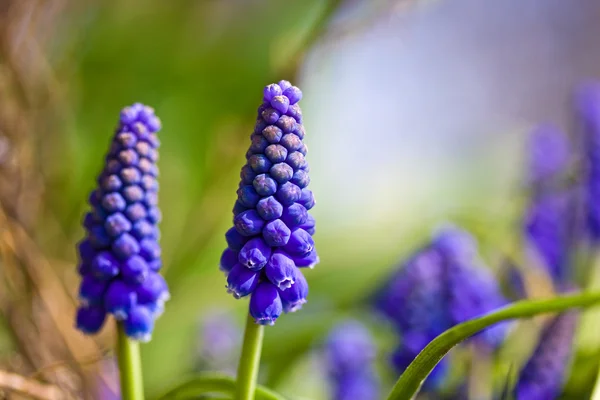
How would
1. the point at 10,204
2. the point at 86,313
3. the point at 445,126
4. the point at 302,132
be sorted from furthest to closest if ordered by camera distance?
the point at 445,126, the point at 10,204, the point at 86,313, the point at 302,132

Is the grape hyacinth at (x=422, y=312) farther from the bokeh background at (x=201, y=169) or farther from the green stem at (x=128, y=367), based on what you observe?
the green stem at (x=128, y=367)

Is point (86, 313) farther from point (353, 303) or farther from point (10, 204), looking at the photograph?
point (353, 303)

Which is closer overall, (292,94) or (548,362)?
(292,94)

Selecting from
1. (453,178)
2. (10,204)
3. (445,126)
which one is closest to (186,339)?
(10,204)

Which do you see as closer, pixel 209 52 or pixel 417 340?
pixel 417 340

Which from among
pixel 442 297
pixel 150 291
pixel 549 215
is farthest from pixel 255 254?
pixel 549 215

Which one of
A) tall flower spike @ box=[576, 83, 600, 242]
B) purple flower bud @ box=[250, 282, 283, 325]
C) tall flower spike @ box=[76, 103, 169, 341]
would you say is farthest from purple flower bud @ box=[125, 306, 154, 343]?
tall flower spike @ box=[576, 83, 600, 242]

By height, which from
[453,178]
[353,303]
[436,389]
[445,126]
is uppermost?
[445,126]

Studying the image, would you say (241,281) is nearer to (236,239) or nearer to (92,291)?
(236,239)
